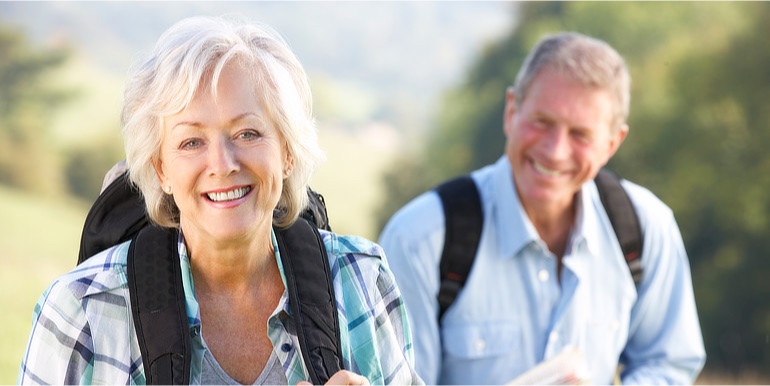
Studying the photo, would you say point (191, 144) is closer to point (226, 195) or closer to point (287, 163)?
point (226, 195)

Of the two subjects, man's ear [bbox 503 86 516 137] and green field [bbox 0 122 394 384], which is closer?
man's ear [bbox 503 86 516 137]

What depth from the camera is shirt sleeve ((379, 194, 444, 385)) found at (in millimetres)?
3197

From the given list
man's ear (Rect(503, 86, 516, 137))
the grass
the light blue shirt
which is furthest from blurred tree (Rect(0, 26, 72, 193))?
the light blue shirt

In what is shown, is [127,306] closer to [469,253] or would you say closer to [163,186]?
[163,186]

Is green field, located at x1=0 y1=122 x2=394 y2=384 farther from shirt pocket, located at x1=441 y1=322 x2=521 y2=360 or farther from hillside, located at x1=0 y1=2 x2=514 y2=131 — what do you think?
shirt pocket, located at x1=441 y1=322 x2=521 y2=360

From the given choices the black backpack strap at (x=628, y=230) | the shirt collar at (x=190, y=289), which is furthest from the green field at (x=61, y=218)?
the shirt collar at (x=190, y=289)

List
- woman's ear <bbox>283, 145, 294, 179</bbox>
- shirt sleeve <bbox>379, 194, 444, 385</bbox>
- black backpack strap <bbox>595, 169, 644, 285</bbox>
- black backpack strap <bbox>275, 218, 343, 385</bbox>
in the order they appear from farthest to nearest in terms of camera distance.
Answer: black backpack strap <bbox>595, 169, 644, 285</bbox> → shirt sleeve <bbox>379, 194, 444, 385</bbox> → woman's ear <bbox>283, 145, 294, 179</bbox> → black backpack strap <bbox>275, 218, 343, 385</bbox>

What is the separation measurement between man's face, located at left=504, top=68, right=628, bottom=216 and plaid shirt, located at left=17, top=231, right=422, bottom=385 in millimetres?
1248

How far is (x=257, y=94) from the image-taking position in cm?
204

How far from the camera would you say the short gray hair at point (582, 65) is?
338cm

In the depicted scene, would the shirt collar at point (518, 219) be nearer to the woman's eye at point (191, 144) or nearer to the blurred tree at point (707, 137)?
the woman's eye at point (191, 144)

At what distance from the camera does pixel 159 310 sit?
1988mm

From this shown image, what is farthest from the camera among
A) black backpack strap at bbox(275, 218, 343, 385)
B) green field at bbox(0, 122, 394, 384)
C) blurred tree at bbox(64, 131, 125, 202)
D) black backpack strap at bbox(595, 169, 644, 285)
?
blurred tree at bbox(64, 131, 125, 202)

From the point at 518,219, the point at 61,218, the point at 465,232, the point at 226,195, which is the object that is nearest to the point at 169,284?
the point at 226,195
